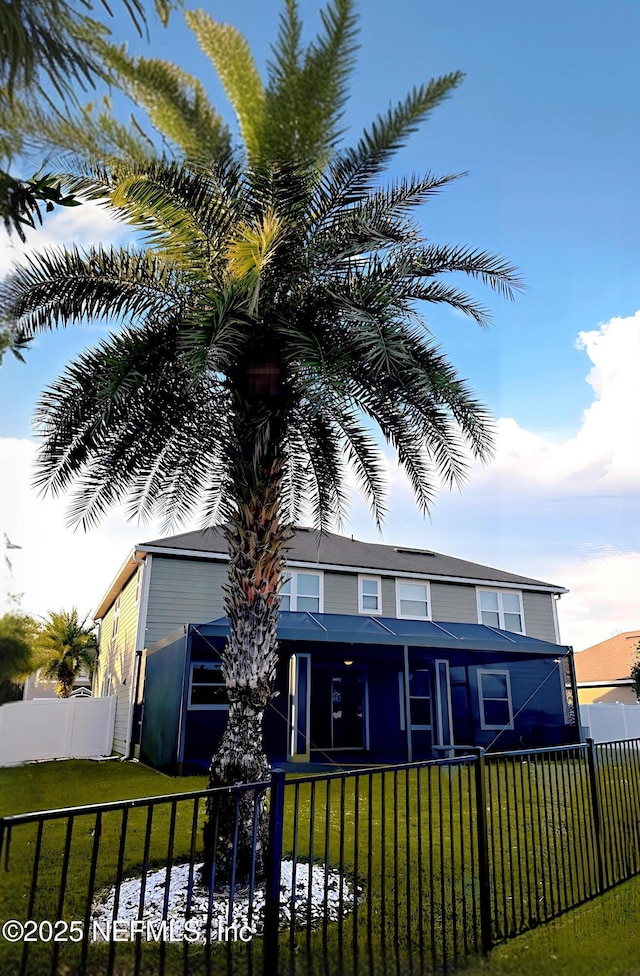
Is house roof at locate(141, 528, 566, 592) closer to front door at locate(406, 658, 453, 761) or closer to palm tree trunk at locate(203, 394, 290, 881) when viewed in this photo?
front door at locate(406, 658, 453, 761)

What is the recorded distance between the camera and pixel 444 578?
20.5 m

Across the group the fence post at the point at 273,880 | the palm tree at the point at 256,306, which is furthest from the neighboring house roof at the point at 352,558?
the fence post at the point at 273,880

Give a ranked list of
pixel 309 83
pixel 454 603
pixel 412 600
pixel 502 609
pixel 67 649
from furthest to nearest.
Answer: pixel 67 649
pixel 502 609
pixel 454 603
pixel 412 600
pixel 309 83

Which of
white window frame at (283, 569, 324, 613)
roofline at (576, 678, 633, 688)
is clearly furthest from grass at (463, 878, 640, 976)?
roofline at (576, 678, 633, 688)

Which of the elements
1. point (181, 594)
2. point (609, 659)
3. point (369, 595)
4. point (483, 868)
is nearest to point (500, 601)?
point (369, 595)

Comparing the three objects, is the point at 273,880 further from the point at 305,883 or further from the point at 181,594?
the point at 181,594

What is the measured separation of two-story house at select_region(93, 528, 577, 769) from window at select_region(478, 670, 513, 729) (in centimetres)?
4

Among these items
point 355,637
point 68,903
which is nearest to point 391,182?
point 68,903

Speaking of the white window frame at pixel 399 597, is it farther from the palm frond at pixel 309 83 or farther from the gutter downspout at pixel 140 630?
the palm frond at pixel 309 83

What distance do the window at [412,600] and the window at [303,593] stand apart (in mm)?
2818

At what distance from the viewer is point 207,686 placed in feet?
49.6

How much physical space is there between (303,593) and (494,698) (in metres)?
6.94

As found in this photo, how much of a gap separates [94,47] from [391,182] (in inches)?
176

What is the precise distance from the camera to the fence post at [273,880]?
11.1 ft
